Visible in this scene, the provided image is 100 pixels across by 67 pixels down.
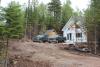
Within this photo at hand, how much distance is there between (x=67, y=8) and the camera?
6944cm

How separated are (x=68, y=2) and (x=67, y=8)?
20.8 ft

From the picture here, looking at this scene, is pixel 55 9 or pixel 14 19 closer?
pixel 14 19

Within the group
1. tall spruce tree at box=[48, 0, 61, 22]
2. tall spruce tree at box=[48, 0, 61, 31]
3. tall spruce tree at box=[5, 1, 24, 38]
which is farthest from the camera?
tall spruce tree at box=[48, 0, 61, 22]

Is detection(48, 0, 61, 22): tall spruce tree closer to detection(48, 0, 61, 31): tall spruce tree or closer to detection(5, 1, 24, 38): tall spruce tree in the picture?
detection(48, 0, 61, 31): tall spruce tree

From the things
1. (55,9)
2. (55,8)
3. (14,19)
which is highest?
(55,8)

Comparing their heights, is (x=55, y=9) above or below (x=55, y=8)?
below

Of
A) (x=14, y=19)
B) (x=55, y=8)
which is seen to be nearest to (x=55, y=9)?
(x=55, y=8)

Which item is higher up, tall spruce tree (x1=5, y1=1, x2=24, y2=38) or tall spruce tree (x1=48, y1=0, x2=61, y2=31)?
tall spruce tree (x1=48, y1=0, x2=61, y2=31)

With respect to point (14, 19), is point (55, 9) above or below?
above

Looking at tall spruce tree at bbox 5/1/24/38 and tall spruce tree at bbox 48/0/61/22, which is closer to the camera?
tall spruce tree at bbox 5/1/24/38

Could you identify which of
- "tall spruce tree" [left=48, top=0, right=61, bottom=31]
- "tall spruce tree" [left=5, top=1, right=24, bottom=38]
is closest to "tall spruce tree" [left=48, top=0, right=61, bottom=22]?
"tall spruce tree" [left=48, top=0, right=61, bottom=31]

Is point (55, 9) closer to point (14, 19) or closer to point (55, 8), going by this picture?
point (55, 8)

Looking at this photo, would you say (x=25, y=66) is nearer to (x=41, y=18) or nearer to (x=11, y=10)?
(x=11, y=10)

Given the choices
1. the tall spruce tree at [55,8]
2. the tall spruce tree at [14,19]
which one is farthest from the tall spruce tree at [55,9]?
the tall spruce tree at [14,19]
